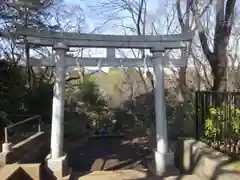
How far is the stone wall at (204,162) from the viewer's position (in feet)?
12.9

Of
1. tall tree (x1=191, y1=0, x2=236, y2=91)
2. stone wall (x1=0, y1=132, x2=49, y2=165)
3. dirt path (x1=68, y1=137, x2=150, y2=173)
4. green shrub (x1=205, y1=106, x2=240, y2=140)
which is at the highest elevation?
tall tree (x1=191, y1=0, x2=236, y2=91)

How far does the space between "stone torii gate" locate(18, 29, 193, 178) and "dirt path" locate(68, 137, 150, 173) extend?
1451 millimetres

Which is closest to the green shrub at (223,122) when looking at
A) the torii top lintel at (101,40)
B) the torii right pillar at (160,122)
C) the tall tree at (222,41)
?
the torii right pillar at (160,122)

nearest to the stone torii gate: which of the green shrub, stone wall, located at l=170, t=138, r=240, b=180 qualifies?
stone wall, located at l=170, t=138, r=240, b=180

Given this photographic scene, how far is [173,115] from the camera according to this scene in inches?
435

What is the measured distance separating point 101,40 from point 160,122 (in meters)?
2.40

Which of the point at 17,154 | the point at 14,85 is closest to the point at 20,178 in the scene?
the point at 17,154

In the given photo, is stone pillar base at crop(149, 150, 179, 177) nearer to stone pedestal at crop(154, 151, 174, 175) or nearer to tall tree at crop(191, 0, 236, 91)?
stone pedestal at crop(154, 151, 174, 175)

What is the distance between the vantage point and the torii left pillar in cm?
573

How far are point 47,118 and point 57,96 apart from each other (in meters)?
6.96

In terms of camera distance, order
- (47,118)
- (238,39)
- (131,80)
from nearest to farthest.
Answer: (47,118) → (238,39) → (131,80)

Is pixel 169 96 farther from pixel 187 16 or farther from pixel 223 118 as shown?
pixel 223 118

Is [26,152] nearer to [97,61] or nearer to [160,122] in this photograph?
[97,61]

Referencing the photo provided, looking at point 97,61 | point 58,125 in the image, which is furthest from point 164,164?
point 97,61
